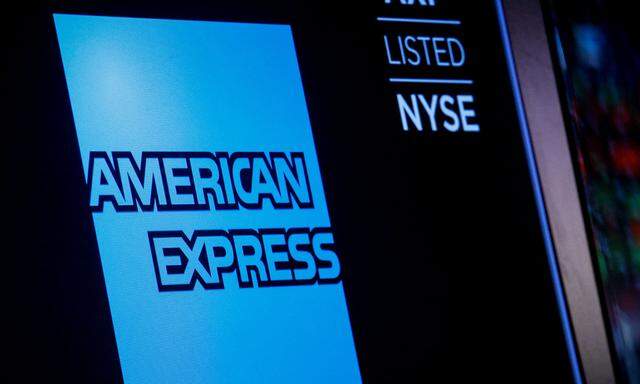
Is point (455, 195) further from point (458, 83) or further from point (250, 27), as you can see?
point (250, 27)

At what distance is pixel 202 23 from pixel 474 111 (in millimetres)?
791

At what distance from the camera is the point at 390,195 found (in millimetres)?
2768

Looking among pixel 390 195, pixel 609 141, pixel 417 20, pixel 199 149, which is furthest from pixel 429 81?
pixel 199 149

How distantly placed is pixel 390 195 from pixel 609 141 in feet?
2.09

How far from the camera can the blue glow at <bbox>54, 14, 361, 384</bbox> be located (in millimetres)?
2414

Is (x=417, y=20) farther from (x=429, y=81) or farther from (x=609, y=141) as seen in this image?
(x=609, y=141)

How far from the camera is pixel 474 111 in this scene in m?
2.95

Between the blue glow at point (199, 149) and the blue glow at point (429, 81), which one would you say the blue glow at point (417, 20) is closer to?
the blue glow at point (429, 81)

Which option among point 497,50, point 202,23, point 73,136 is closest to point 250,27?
point 202,23

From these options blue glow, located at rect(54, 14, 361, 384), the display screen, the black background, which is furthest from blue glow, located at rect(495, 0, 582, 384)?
blue glow, located at rect(54, 14, 361, 384)

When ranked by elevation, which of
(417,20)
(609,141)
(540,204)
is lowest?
(540,204)

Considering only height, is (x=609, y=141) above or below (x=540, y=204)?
above

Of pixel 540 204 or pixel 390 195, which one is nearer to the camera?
pixel 390 195

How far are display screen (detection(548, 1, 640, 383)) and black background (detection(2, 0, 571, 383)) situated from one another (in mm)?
160
